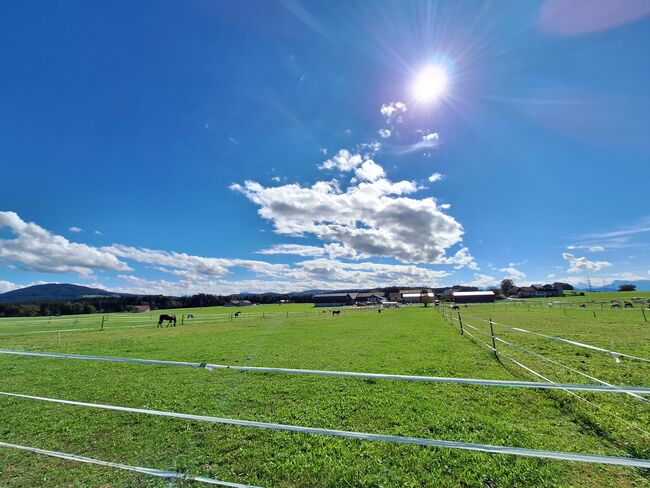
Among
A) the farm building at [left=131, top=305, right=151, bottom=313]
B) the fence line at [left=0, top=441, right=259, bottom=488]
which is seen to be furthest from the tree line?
the fence line at [left=0, top=441, right=259, bottom=488]

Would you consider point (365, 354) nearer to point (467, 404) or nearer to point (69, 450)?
point (467, 404)

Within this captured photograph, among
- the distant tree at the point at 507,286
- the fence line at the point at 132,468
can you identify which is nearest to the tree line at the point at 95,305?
the fence line at the point at 132,468

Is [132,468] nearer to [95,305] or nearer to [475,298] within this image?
[475,298]

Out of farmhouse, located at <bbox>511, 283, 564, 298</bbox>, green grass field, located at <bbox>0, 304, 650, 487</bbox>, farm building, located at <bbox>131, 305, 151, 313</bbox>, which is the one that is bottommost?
green grass field, located at <bbox>0, 304, 650, 487</bbox>

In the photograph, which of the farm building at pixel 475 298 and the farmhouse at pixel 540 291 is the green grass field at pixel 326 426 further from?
the farmhouse at pixel 540 291

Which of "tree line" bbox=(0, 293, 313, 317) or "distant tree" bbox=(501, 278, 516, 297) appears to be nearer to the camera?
"tree line" bbox=(0, 293, 313, 317)

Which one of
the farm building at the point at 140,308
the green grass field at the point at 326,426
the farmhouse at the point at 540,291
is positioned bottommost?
the green grass field at the point at 326,426

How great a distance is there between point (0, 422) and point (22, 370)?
727 cm

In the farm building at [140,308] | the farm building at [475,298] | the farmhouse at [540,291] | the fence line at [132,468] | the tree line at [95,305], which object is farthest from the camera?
the farmhouse at [540,291]

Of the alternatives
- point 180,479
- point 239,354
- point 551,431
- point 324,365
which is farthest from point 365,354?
point 180,479

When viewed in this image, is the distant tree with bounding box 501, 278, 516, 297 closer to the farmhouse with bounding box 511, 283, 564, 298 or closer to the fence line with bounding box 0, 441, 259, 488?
the farmhouse with bounding box 511, 283, 564, 298

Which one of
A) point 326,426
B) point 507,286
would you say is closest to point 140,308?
point 326,426

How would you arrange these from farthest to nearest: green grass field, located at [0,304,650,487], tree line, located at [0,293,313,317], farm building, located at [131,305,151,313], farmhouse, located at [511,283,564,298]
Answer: farmhouse, located at [511,283,564,298], farm building, located at [131,305,151,313], tree line, located at [0,293,313,317], green grass field, located at [0,304,650,487]

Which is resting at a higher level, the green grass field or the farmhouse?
the farmhouse
